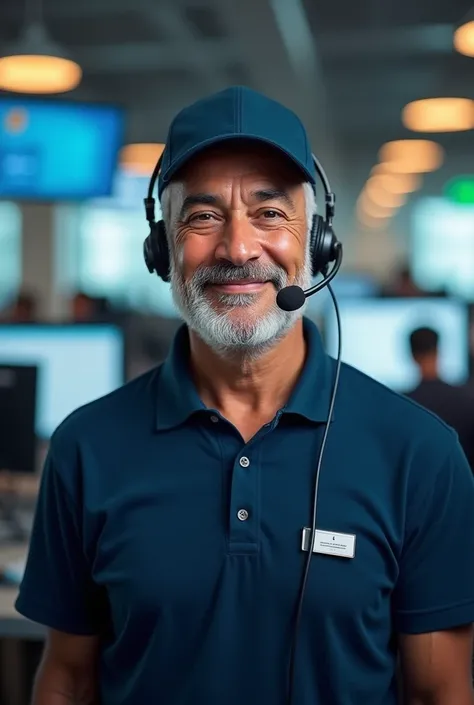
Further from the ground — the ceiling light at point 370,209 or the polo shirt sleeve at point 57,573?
the ceiling light at point 370,209

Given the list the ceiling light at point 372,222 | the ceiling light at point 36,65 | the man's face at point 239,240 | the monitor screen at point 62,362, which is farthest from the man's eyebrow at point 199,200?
the ceiling light at point 372,222

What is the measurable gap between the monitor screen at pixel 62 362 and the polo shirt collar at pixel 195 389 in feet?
5.28

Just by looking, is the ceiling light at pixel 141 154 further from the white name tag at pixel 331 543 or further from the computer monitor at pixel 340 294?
the white name tag at pixel 331 543

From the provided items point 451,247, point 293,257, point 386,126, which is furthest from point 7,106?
point 451,247

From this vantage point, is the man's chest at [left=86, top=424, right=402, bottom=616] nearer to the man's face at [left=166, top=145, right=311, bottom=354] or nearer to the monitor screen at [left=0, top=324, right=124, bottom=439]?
the man's face at [left=166, top=145, right=311, bottom=354]

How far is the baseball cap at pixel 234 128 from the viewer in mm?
1258

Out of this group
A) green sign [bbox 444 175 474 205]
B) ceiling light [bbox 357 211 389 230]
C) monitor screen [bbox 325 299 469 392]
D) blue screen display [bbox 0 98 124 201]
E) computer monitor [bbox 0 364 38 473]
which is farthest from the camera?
ceiling light [bbox 357 211 389 230]

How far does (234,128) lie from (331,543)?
1.85ft

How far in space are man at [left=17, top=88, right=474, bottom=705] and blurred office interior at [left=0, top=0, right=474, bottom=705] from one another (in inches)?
29.0

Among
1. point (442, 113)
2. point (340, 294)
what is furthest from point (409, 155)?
point (442, 113)

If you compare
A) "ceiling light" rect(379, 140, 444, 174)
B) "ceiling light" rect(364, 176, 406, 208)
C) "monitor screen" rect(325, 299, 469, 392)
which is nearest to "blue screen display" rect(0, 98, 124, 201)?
"monitor screen" rect(325, 299, 469, 392)

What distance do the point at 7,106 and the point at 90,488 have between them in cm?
370

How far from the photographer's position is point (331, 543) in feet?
3.91

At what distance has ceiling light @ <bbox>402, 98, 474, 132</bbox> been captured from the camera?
586 cm
